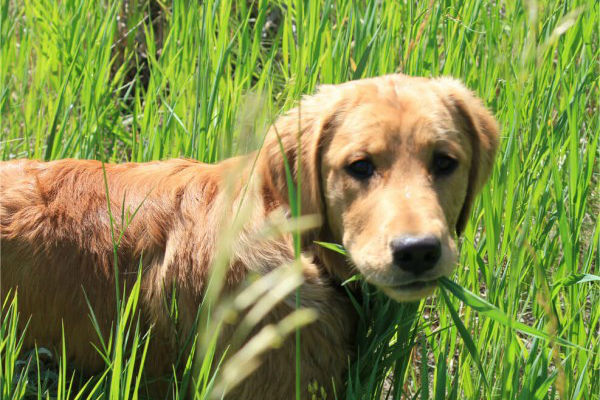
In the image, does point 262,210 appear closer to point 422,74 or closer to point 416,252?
point 416,252

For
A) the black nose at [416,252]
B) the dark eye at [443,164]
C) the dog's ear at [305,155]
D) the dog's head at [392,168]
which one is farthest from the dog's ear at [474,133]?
the black nose at [416,252]

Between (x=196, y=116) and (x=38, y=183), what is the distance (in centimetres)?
79

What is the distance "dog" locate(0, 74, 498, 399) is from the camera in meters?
2.63

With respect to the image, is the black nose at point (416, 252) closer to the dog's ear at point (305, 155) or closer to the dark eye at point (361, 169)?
the dark eye at point (361, 169)

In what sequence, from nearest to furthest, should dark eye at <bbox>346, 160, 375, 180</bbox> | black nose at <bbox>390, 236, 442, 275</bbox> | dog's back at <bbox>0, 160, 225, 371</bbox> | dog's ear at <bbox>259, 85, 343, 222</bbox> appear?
black nose at <bbox>390, 236, 442, 275</bbox>, dark eye at <bbox>346, 160, 375, 180</bbox>, dog's ear at <bbox>259, 85, 343, 222</bbox>, dog's back at <bbox>0, 160, 225, 371</bbox>

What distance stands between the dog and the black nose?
9.7 inches

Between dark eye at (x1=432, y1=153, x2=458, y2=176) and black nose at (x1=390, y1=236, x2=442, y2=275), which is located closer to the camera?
black nose at (x1=390, y1=236, x2=442, y2=275)

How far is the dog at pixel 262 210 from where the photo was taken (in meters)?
2.63

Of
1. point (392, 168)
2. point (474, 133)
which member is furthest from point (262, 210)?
point (474, 133)

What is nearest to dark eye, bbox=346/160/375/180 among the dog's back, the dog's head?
the dog's head

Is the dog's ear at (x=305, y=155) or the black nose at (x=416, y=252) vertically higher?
the dog's ear at (x=305, y=155)

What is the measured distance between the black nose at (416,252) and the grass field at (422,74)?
0.38 meters

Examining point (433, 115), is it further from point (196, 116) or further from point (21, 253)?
point (21, 253)

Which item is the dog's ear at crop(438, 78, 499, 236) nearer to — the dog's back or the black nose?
the black nose
